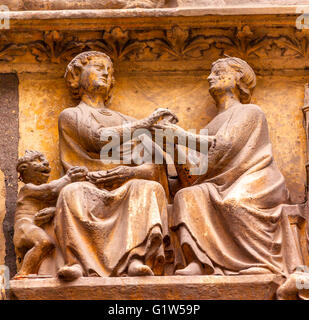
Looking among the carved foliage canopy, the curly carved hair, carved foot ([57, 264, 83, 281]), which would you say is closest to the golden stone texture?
carved foot ([57, 264, 83, 281])

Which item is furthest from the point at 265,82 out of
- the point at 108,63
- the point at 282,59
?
the point at 108,63

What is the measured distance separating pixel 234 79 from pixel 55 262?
188cm

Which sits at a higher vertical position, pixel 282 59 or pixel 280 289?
pixel 282 59

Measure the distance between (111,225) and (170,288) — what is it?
0.62 metres

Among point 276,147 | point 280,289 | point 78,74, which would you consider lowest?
point 280,289

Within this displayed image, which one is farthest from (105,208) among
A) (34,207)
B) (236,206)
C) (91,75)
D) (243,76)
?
(243,76)

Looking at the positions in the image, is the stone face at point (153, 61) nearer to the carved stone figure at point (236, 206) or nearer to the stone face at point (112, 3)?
the stone face at point (112, 3)

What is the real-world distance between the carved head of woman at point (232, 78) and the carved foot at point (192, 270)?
1464 millimetres

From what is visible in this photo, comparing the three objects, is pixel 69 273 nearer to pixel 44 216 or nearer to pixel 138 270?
pixel 138 270

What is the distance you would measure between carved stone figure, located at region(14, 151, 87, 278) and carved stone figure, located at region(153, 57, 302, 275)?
777 mm

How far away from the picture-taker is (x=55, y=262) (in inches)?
322

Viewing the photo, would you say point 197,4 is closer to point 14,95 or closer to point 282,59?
point 282,59

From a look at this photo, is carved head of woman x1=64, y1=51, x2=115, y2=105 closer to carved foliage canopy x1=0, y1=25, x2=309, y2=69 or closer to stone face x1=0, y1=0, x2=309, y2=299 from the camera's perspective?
stone face x1=0, y1=0, x2=309, y2=299

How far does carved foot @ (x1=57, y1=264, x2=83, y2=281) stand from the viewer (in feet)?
25.8
